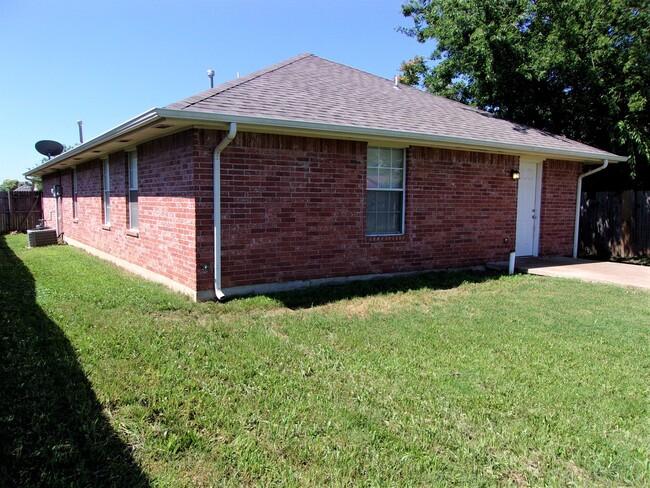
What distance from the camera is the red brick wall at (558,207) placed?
36.6ft

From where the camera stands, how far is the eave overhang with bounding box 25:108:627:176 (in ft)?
20.3

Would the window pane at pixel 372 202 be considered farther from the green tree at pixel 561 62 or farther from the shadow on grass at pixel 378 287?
the green tree at pixel 561 62

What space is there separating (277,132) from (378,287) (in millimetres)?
3015

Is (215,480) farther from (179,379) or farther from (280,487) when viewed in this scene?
(179,379)

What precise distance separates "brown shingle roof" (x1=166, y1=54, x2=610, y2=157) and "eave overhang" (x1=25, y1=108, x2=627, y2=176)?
113 mm

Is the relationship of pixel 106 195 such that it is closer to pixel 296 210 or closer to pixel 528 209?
pixel 296 210

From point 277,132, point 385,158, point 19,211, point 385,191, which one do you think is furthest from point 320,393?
point 19,211

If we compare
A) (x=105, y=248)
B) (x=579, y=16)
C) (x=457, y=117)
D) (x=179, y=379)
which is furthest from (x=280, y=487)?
(x=579, y=16)

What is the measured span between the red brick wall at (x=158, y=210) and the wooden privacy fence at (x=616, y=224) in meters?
12.1

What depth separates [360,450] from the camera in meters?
2.99

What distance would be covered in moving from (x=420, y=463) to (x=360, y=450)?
384 mm

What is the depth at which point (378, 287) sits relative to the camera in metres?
A: 7.80

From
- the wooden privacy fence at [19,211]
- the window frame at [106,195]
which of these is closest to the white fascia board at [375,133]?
the window frame at [106,195]

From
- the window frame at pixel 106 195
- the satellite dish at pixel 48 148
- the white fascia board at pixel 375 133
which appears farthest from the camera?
the satellite dish at pixel 48 148
